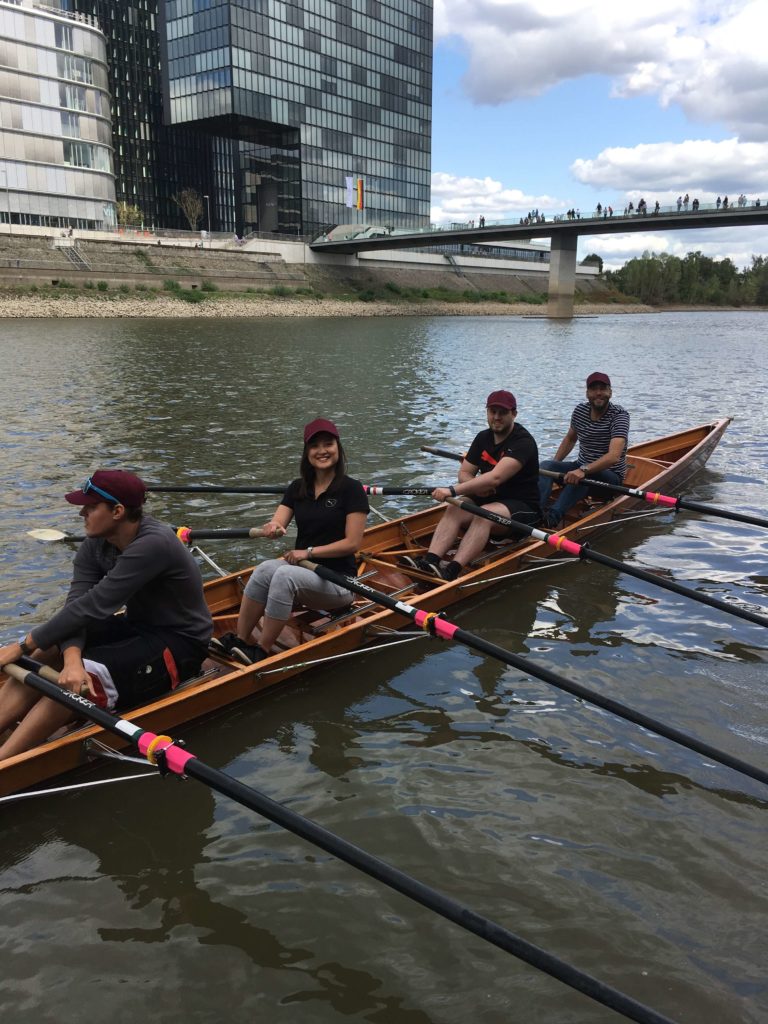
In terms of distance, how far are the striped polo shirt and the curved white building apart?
8006cm

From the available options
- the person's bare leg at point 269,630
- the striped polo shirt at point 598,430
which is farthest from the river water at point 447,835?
the striped polo shirt at point 598,430

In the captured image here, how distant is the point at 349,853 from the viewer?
11.8 ft

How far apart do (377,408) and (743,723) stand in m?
17.5

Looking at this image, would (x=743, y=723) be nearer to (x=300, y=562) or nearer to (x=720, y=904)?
(x=720, y=904)

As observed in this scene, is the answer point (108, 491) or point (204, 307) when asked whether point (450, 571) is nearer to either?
point (108, 491)

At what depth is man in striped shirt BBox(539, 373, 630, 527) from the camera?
11.2m

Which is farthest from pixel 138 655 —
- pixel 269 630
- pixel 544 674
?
pixel 544 674

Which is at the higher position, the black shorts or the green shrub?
the green shrub

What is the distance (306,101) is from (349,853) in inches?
4697

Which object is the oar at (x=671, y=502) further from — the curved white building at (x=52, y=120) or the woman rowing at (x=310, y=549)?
the curved white building at (x=52, y=120)

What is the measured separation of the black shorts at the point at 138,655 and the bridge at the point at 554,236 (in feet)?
256

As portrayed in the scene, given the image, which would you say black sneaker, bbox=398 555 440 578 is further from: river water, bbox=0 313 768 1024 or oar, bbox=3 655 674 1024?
oar, bbox=3 655 674 1024

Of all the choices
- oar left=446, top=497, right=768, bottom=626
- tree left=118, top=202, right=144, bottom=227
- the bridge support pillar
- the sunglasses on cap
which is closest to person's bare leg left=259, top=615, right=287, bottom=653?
the sunglasses on cap

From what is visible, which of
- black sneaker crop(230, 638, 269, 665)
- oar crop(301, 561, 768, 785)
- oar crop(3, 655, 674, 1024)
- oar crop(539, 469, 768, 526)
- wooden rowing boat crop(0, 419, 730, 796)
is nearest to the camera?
oar crop(3, 655, 674, 1024)
